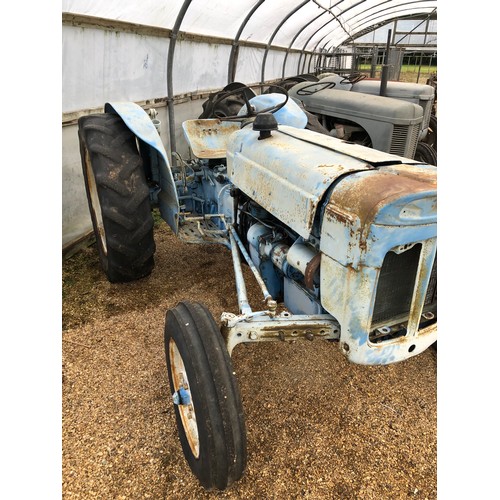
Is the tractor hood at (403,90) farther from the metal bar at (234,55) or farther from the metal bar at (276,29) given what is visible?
the metal bar at (276,29)

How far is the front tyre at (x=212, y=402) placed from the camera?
149 centimetres

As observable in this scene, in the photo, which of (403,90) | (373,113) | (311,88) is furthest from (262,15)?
(373,113)

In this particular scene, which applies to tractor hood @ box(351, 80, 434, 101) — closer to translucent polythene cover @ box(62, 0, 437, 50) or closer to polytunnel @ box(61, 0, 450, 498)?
translucent polythene cover @ box(62, 0, 437, 50)

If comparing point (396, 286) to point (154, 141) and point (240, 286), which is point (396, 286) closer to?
point (240, 286)

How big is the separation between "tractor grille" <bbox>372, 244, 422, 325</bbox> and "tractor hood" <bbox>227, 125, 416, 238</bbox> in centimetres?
35

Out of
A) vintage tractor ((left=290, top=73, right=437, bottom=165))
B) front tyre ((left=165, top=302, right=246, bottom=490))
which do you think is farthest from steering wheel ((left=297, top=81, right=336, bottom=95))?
front tyre ((left=165, top=302, right=246, bottom=490))

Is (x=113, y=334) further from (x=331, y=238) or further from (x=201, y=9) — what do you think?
(x=201, y=9)

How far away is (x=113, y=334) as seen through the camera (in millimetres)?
2734

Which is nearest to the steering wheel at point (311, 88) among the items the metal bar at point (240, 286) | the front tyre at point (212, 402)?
the metal bar at point (240, 286)

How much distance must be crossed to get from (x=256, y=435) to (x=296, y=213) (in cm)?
109

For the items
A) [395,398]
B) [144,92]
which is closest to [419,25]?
[144,92]

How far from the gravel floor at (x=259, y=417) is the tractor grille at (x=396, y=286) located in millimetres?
694

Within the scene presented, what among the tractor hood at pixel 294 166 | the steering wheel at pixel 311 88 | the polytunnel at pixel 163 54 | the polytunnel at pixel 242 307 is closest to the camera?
the polytunnel at pixel 242 307

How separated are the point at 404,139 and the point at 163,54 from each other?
322 cm
